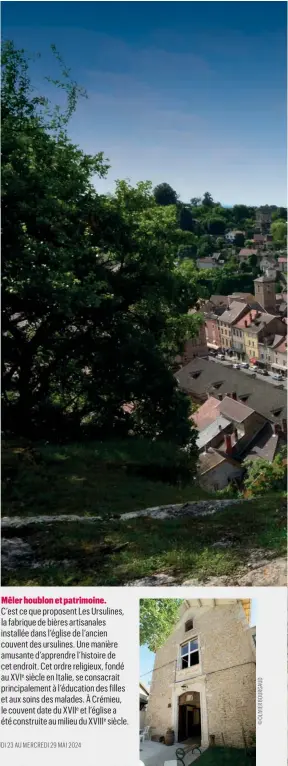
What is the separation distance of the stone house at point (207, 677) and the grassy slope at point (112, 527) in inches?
16.5

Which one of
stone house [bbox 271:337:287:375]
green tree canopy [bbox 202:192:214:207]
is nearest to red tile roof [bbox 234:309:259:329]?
stone house [bbox 271:337:287:375]

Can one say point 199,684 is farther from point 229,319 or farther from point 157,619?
point 229,319

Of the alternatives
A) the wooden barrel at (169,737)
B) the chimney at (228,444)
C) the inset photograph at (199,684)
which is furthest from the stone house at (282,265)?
the wooden barrel at (169,737)

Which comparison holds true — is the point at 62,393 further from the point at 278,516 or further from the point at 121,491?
the point at 278,516

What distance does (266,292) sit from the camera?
5719 millimetres

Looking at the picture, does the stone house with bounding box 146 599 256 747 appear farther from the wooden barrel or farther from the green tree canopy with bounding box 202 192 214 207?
the green tree canopy with bounding box 202 192 214 207

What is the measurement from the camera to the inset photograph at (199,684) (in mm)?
3824

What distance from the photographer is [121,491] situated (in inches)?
217

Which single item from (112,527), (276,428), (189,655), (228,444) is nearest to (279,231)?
(276,428)

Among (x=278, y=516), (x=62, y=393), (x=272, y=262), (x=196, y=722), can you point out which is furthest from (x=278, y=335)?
(x=196, y=722)

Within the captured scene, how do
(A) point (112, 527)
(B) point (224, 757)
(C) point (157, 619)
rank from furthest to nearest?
(A) point (112, 527) → (C) point (157, 619) → (B) point (224, 757)

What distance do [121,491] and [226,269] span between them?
1.76m

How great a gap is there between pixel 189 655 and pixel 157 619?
9.3 inches

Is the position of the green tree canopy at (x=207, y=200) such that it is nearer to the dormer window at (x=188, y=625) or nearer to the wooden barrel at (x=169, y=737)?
the dormer window at (x=188, y=625)
